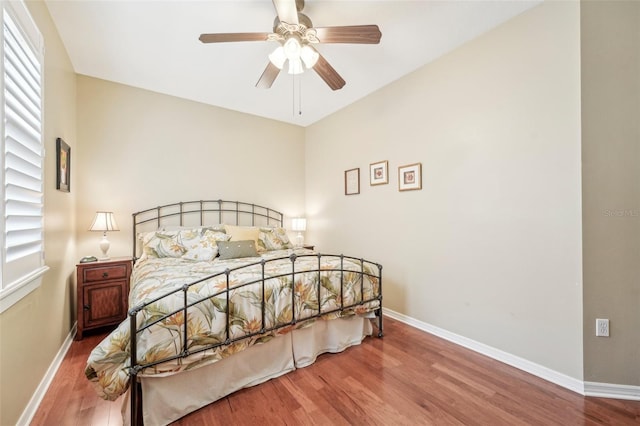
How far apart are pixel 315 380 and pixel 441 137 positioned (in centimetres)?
247

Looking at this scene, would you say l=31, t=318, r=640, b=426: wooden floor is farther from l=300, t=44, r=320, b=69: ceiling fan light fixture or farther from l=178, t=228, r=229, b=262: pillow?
l=300, t=44, r=320, b=69: ceiling fan light fixture

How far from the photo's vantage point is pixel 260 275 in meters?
2.05

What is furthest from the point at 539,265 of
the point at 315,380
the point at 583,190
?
the point at 315,380

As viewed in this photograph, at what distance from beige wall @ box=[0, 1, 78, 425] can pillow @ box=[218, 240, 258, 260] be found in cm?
134

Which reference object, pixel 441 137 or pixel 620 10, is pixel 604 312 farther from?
pixel 620 10

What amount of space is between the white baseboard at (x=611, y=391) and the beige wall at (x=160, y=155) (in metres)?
3.87

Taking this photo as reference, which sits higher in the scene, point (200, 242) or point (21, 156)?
point (21, 156)

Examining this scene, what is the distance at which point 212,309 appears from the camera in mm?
1727

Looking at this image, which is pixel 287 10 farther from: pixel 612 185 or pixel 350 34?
pixel 612 185

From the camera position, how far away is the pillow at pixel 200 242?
9.76 ft

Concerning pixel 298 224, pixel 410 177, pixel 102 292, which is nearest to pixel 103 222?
pixel 102 292

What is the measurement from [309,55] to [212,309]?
195 cm

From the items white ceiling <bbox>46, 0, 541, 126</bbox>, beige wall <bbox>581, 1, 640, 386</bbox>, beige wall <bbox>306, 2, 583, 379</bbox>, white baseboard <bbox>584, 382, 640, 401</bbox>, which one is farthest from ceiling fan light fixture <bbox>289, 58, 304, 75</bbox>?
white baseboard <bbox>584, 382, 640, 401</bbox>

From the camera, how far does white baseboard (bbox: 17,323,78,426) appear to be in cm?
159
